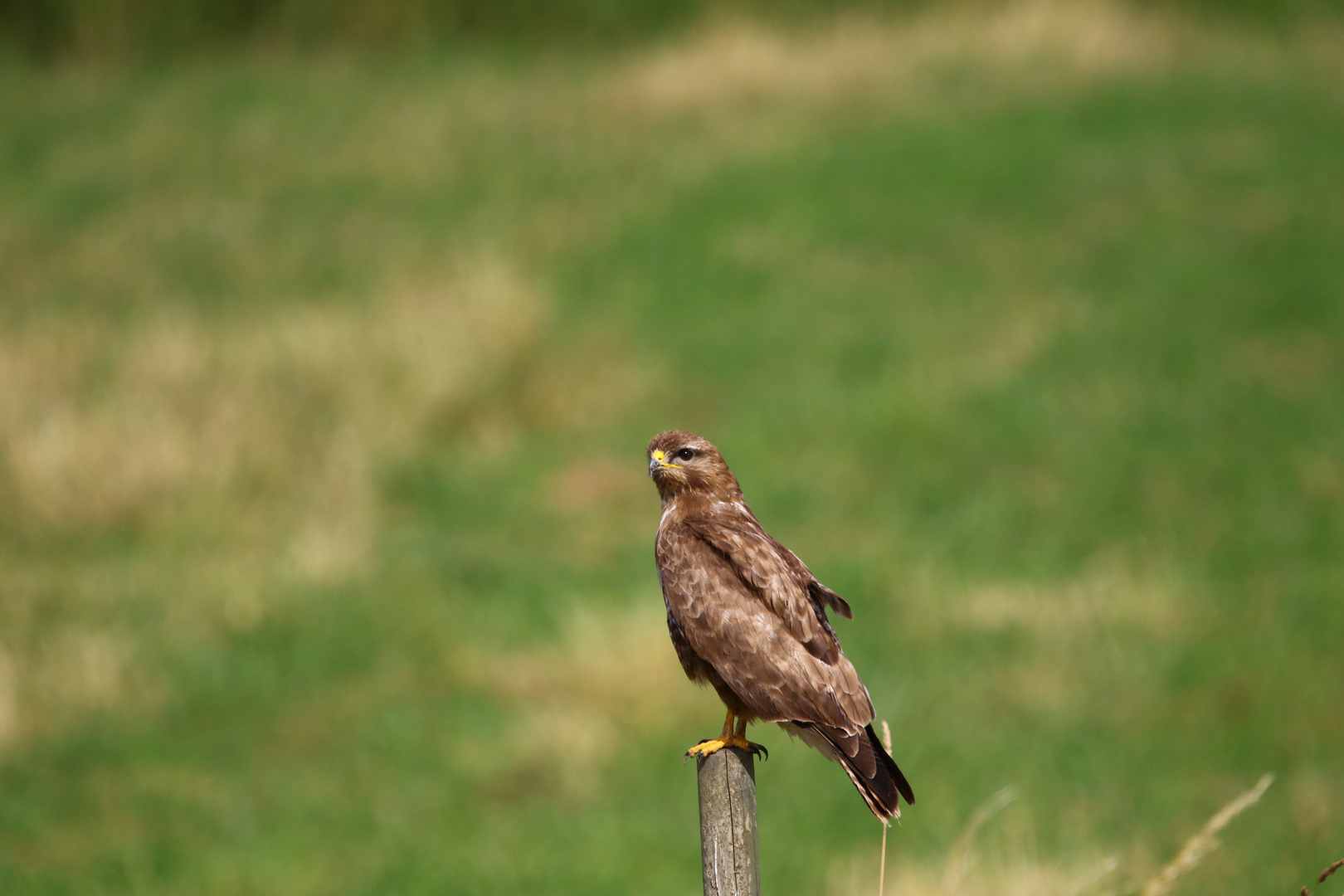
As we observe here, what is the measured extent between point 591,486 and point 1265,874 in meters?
6.84

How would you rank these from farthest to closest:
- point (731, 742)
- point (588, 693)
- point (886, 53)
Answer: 1. point (886, 53)
2. point (588, 693)
3. point (731, 742)

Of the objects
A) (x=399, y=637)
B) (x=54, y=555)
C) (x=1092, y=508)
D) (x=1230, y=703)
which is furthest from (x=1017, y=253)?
(x=54, y=555)

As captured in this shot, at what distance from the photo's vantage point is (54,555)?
33.1ft

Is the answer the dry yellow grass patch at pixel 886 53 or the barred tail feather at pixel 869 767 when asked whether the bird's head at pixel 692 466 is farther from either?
the dry yellow grass patch at pixel 886 53

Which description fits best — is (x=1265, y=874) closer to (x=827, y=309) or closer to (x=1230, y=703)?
(x=1230, y=703)

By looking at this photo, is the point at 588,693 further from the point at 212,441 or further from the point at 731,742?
the point at 731,742

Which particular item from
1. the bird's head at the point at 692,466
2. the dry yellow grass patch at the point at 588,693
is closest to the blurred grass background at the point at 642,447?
the dry yellow grass patch at the point at 588,693

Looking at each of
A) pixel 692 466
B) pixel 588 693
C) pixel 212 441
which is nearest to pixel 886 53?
pixel 212 441

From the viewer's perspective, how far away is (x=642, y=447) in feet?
41.9

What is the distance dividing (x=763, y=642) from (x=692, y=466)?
2.06ft

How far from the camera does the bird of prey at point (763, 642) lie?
10.2 ft

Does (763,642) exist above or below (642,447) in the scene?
below

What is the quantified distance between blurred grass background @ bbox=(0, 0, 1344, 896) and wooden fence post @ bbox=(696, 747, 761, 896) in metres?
3.36

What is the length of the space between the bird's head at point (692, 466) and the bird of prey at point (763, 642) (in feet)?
0.40
